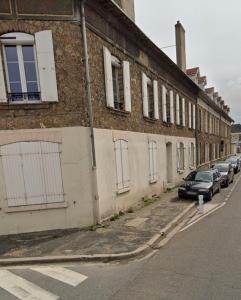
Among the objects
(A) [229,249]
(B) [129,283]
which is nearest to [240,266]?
(A) [229,249]

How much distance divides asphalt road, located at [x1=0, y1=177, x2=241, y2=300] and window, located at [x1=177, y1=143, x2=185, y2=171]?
1298cm

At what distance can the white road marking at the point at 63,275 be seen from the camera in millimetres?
5547

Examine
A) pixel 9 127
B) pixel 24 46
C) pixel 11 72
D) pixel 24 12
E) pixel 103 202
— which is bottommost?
pixel 103 202

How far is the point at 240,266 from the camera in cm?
593

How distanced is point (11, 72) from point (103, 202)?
540cm

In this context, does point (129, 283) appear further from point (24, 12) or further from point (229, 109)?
point (229, 109)

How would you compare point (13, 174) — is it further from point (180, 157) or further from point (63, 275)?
point (180, 157)

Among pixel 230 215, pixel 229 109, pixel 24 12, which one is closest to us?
pixel 24 12

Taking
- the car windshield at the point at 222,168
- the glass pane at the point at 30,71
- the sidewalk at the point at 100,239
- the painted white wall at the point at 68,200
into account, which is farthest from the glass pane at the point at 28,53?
the car windshield at the point at 222,168

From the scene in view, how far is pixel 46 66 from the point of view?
338 inches

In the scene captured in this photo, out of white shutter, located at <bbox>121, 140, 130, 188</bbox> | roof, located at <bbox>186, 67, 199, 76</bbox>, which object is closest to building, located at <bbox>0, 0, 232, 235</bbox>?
white shutter, located at <bbox>121, 140, 130, 188</bbox>

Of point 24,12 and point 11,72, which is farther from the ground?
point 24,12

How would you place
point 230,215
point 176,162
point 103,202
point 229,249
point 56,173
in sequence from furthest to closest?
point 176,162
point 230,215
point 103,202
point 56,173
point 229,249

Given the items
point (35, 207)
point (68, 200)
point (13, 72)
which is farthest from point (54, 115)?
point (35, 207)
